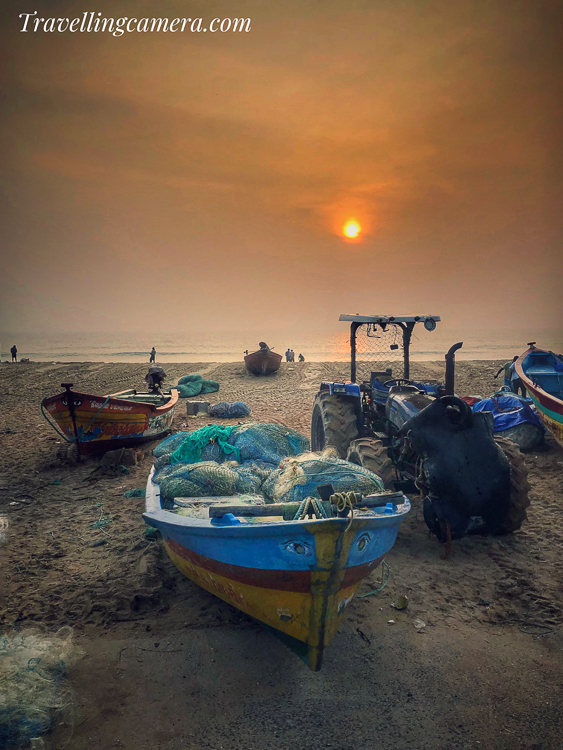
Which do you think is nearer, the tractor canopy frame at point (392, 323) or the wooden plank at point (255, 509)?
the wooden plank at point (255, 509)

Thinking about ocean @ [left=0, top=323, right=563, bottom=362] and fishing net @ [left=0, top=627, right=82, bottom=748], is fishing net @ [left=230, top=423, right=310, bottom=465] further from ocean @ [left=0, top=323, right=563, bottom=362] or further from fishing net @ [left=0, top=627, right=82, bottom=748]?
ocean @ [left=0, top=323, right=563, bottom=362]

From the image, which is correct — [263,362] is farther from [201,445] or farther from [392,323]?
[201,445]

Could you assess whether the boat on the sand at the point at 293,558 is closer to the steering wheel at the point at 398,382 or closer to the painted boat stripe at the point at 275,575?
the painted boat stripe at the point at 275,575

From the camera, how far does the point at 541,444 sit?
8.97 meters

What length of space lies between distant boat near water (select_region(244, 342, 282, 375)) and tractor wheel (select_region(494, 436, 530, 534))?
53.5 ft

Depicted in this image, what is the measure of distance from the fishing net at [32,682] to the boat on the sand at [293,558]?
4.41 feet

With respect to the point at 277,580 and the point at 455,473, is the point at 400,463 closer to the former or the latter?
the point at 455,473

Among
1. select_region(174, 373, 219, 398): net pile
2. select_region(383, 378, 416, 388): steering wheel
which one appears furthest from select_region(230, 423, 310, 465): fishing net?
select_region(174, 373, 219, 398): net pile

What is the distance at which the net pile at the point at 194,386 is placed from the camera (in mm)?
17609

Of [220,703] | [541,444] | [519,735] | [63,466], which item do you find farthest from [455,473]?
[63,466]

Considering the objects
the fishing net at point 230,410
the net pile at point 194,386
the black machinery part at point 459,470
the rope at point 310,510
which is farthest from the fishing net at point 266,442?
the net pile at point 194,386

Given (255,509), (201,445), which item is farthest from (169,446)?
(255,509)

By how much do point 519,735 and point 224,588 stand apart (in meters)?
2.41

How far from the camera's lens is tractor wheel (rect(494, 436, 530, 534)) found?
5145 mm
